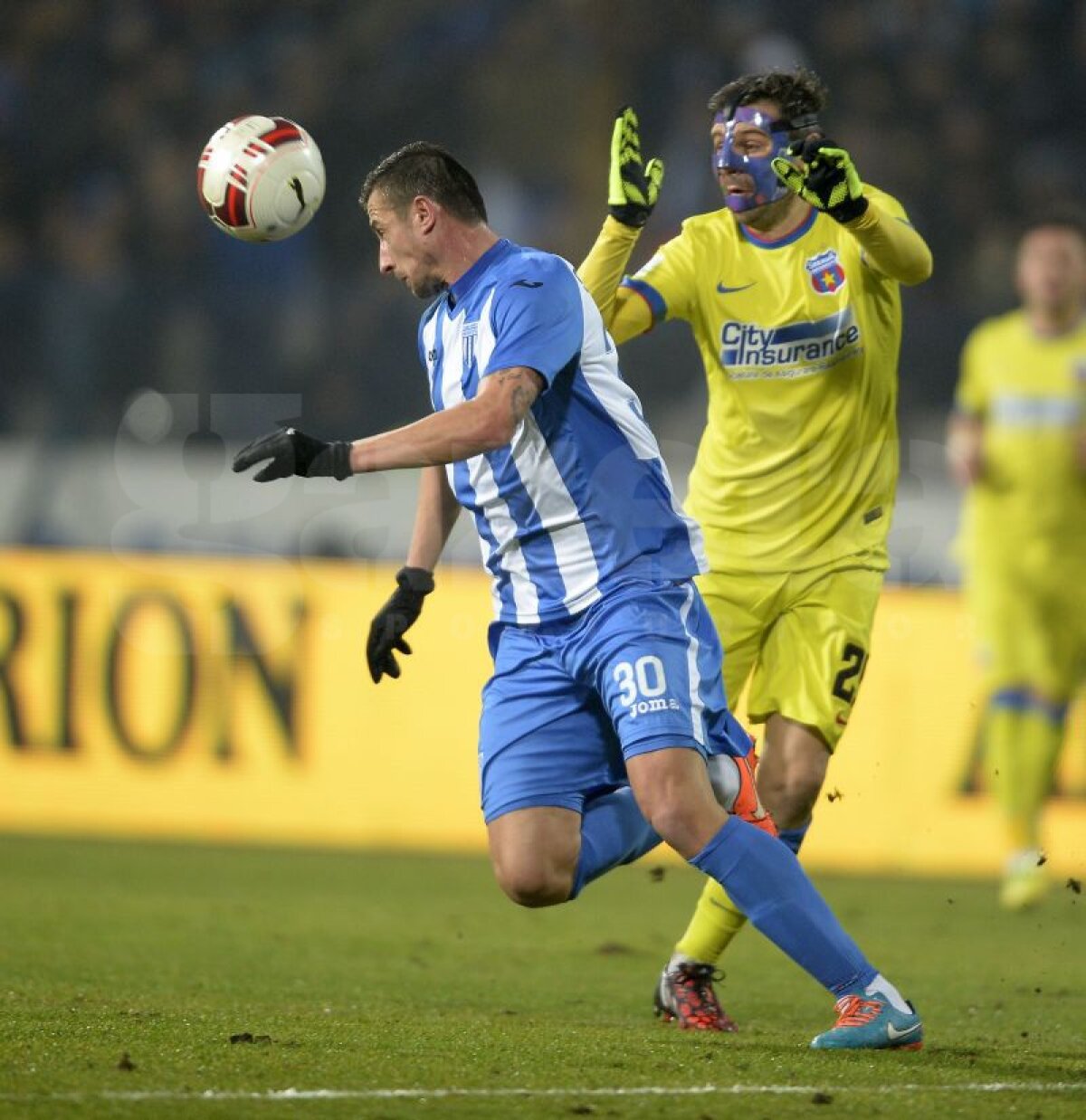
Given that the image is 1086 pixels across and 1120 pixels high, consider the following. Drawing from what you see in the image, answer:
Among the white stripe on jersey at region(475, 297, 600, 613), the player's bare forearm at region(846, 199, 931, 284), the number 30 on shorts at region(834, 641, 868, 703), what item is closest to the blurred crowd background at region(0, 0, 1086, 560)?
the player's bare forearm at region(846, 199, 931, 284)

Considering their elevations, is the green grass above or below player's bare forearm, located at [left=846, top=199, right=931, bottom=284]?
below

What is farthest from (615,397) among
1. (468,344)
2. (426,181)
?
(426,181)

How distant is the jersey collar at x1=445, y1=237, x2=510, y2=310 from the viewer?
480 cm

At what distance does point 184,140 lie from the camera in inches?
501

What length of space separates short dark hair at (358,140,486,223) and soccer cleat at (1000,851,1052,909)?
4.69 meters

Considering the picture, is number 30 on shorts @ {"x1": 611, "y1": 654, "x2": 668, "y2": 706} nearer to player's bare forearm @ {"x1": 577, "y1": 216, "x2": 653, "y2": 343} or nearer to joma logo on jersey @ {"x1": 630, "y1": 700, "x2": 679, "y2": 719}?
joma logo on jersey @ {"x1": 630, "y1": 700, "x2": 679, "y2": 719}

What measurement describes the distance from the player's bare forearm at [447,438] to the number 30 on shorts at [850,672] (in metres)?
1.51

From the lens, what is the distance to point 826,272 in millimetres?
5609

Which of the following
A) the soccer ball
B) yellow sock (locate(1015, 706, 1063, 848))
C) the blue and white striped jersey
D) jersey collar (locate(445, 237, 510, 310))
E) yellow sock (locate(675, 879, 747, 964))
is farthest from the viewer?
yellow sock (locate(1015, 706, 1063, 848))

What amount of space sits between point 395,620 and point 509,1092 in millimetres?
1589

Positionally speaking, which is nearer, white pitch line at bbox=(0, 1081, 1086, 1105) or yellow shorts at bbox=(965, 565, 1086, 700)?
white pitch line at bbox=(0, 1081, 1086, 1105)

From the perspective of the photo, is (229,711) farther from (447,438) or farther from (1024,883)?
(447,438)

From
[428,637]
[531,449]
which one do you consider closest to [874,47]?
[428,637]

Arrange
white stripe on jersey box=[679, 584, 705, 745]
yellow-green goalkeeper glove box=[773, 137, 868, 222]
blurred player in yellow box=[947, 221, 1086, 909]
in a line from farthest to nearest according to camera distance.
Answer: blurred player in yellow box=[947, 221, 1086, 909] < yellow-green goalkeeper glove box=[773, 137, 868, 222] < white stripe on jersey box=[679, 584, 705, 745]
